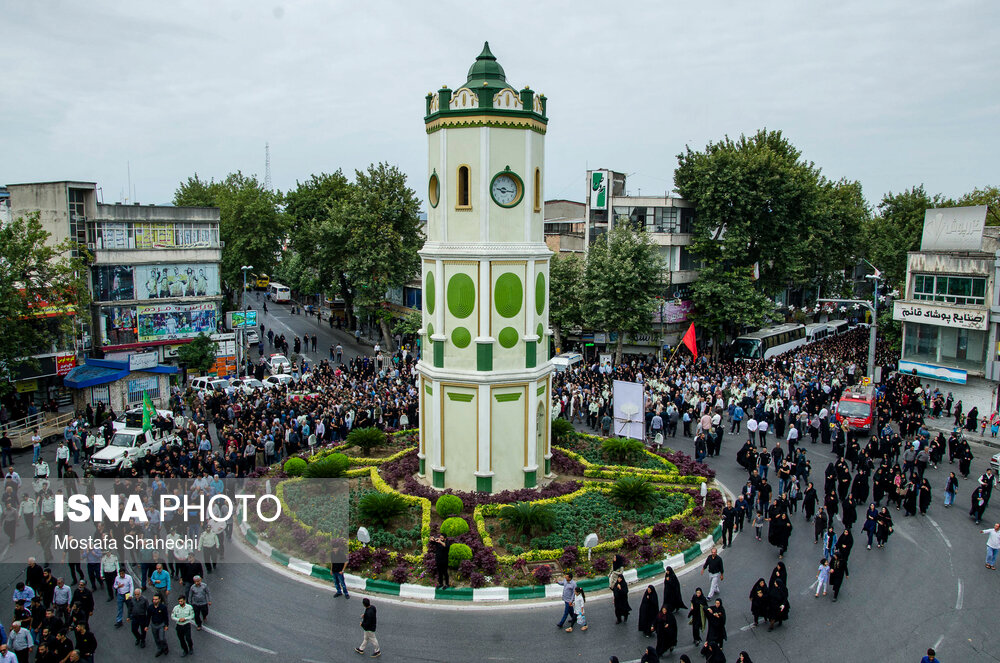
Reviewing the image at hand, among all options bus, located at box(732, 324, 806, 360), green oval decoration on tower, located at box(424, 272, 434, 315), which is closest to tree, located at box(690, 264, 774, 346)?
bus, located at box(732, 324, 806, 360)

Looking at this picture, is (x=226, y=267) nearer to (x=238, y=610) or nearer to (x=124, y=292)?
(x=124, y=292)

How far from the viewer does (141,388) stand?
32812 millimetres

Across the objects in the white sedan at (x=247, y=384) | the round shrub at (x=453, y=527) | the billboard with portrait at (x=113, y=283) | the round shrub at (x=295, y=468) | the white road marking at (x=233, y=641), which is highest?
the billboard with portrait at (x=113, y=283)

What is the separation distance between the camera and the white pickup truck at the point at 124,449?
24.3 metres

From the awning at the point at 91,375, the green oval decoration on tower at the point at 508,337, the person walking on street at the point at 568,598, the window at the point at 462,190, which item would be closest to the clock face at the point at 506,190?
the window at the point at 462,190

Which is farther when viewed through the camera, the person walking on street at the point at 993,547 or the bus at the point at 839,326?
the bus at the point at 839,326

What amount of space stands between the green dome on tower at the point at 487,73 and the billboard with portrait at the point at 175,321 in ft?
86.5

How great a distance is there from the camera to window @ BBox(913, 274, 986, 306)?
32938mm

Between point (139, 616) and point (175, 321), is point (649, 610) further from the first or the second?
point (175, 321)

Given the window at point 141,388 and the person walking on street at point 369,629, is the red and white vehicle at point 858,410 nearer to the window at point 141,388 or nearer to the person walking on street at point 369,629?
the person walking on street at point 369,629

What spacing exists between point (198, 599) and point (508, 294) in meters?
11.0

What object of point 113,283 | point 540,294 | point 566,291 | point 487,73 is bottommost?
point 566,291

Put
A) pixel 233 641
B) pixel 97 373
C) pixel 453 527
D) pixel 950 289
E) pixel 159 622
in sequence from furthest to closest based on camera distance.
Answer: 1. pixel 950 289
2. pixel 97 373
3. pixel 453 527
4. pixel 233 641
5. pixel 159 622

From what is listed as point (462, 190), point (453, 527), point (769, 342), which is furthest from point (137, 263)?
point (769, 342)
